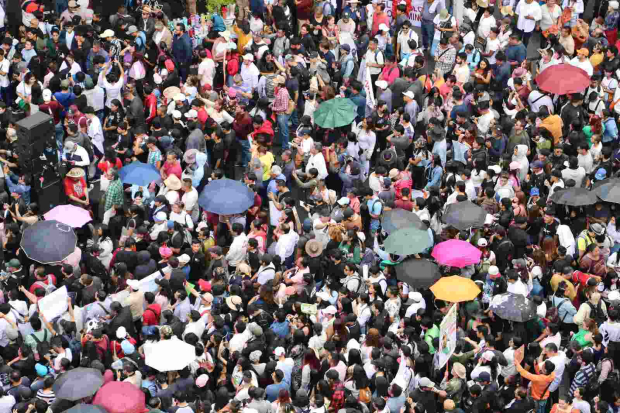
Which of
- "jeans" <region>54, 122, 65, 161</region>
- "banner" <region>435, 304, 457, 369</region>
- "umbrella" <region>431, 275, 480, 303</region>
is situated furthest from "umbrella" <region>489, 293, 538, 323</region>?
"jeans" <region>54, 122, 65, 161</region>

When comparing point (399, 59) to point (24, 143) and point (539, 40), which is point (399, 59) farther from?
point (24, 143)

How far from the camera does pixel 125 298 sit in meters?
20.4

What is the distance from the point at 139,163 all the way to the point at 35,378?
4.96 meters

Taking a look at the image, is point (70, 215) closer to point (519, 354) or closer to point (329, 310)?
point (329, 310)

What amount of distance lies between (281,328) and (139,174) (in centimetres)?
449

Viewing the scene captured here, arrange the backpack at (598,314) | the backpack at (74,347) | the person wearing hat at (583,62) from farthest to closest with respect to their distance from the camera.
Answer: the person wearing hat at (583,62), the backpack at (598,314), the backpack at (74,347)

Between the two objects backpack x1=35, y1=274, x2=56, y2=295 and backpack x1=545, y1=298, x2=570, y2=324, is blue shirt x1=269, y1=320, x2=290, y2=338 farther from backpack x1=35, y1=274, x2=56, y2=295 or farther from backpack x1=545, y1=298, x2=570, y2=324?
backpack x1=545, y1=298, x2=570, y2=324

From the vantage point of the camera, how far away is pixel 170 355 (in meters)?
18.9

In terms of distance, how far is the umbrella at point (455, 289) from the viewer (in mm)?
20344

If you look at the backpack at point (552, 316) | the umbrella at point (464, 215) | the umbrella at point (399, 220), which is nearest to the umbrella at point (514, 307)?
the backpack at point (552, 316)

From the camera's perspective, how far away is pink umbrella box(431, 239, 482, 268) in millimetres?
21156

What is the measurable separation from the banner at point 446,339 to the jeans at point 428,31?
1062 cm

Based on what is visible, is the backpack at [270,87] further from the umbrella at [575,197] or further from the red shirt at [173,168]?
the umbrella at [575,197]

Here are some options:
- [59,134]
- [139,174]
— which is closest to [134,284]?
[139,174]
